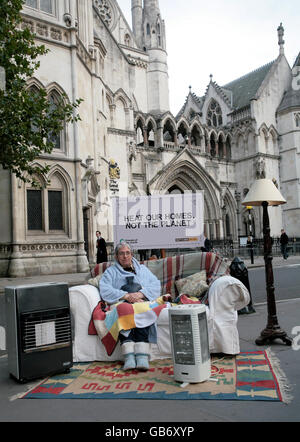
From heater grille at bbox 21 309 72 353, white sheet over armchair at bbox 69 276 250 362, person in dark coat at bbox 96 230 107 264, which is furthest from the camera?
person in dark coat at bbox 96 230 107 264

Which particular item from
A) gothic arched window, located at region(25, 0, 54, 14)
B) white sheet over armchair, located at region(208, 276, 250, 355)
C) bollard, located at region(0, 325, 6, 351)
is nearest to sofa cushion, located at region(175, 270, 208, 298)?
white sheet over armchair, located at region(208, 276, 250, 355)

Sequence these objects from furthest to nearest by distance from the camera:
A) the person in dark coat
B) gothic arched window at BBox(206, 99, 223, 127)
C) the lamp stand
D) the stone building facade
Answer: gothic arched window at BBox(206, 99, 223, 127)
the stone building facade
the person in dark coat
the lamp stand

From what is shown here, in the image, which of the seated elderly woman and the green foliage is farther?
the green foliage

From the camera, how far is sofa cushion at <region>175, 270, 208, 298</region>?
16.6ft

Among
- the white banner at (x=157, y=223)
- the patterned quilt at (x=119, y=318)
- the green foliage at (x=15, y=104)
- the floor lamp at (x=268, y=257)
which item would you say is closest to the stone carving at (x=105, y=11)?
the green foliage at (x=15, y=104)

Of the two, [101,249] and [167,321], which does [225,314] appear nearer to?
[167,321]

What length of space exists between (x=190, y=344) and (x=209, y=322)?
79 centimetres

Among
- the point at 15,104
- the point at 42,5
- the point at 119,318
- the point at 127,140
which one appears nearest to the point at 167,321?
the point at 119,318

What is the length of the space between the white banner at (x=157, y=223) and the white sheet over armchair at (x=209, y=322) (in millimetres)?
6359

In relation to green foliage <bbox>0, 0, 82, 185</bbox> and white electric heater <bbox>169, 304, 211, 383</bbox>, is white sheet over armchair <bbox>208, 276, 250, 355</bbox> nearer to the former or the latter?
white electric heater <bbox>169, 304, 211, 383</bbox>

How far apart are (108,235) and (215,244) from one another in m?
9.22

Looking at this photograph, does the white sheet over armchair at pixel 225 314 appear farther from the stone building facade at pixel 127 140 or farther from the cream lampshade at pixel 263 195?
the stone building facade at pixel 127 140

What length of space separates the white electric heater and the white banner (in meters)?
7.24

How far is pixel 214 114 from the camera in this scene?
41156 mm
